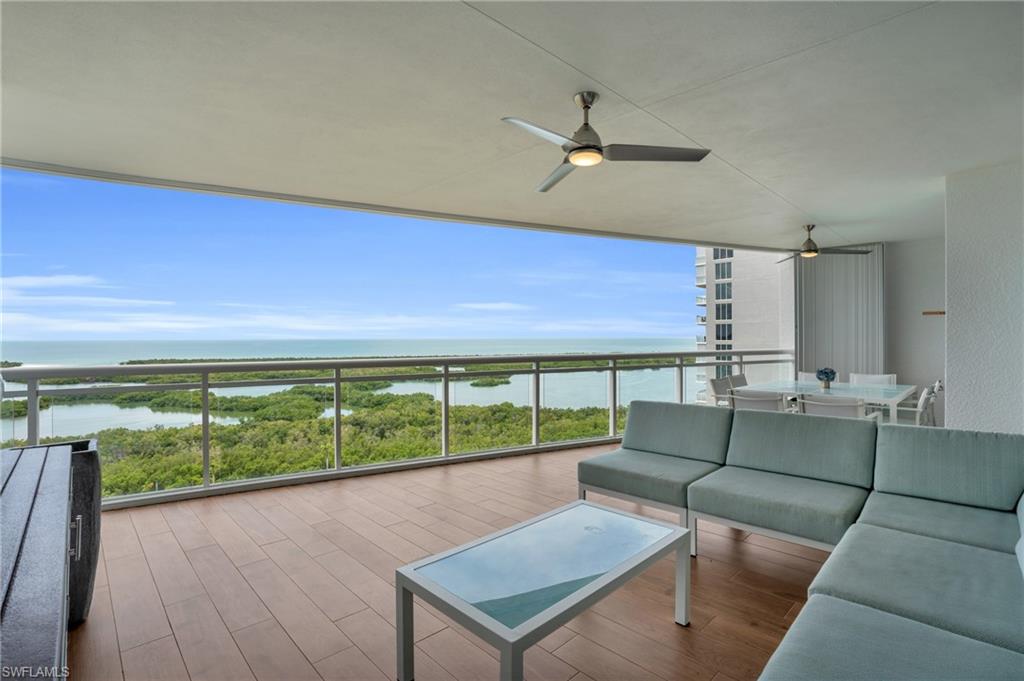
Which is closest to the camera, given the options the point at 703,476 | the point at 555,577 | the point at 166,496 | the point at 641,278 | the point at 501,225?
the point at 555,577

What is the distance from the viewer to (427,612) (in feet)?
7.36

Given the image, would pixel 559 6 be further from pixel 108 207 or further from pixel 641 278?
pixel 641 278

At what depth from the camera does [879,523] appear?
2.16 m

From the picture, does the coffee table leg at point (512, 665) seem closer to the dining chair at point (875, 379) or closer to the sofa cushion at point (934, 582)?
the sofa cushion at point (934, 582)

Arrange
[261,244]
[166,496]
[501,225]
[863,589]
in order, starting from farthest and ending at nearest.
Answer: [261,244]
[501,225]
[166,496]
[863,589]

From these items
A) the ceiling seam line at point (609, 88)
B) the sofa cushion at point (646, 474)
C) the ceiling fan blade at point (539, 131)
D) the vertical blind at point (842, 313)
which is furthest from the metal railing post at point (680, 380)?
the ceiling fan blade at point (539, 131)

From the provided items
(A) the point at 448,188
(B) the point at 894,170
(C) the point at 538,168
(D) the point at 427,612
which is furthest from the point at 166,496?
(B) the point at 894,170

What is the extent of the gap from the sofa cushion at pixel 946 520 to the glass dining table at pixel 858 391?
2374mm

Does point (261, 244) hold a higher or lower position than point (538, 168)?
higher

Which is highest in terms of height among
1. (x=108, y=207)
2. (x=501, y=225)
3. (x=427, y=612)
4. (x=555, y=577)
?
(x=108, y=207)

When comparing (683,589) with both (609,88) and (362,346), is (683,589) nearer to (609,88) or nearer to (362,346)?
(609,88)

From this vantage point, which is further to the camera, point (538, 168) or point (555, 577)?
point (538, 168)

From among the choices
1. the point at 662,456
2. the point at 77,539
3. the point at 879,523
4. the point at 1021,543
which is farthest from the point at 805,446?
the point at 77,539

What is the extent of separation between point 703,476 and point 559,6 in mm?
→ 2433
